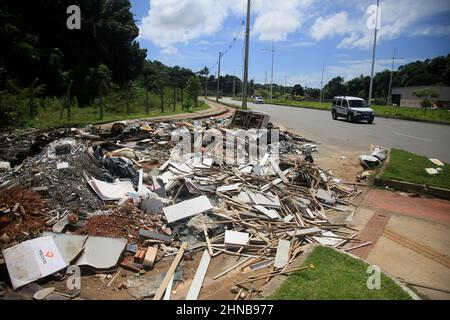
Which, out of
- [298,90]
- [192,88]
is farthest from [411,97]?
[192,88]

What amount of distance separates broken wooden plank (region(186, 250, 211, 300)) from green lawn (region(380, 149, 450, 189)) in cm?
611

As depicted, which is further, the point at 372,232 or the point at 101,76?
the point at 101,76

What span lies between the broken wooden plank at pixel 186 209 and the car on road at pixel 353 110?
69.8 feet

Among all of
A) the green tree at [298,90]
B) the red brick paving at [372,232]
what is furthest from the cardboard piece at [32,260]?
the green tree at [298,90]

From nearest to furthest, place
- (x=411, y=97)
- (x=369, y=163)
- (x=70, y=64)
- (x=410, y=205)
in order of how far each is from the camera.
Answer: (x=410, y=205), (x=369, y=163), (x=70, y=64), (x=411, y=97)

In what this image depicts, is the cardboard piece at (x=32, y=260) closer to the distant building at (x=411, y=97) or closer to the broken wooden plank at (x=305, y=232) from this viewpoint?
the broken wooden plank at (x=305, y=232)

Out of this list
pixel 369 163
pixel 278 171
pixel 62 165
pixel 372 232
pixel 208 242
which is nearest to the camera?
pixel 208 242

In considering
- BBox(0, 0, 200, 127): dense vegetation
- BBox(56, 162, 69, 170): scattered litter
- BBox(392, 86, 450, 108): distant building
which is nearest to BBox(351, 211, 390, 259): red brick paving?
BBox(56, 162, 69, 170): scattered litter

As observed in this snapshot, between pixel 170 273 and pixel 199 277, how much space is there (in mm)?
391

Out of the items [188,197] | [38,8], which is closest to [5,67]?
[38,8]

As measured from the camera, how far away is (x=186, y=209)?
6.19 metres

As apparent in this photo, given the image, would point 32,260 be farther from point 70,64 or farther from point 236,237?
point 70,64

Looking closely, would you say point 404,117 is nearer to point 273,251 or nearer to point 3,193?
point 273,251
